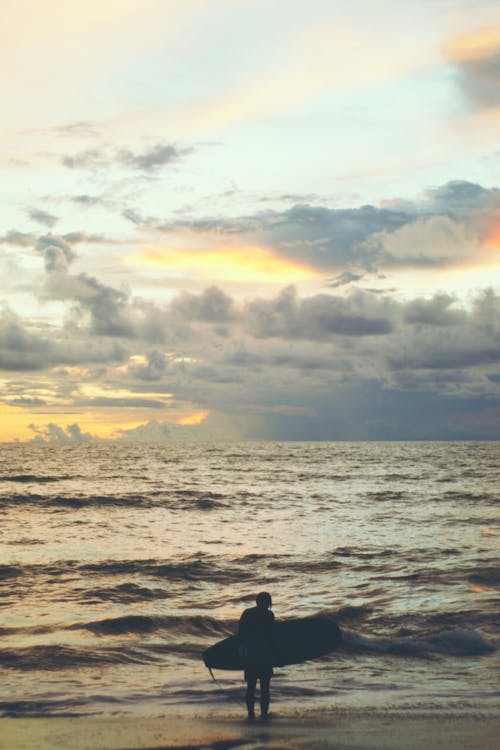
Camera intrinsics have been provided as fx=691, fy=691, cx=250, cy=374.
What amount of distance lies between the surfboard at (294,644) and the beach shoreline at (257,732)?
1.30 m

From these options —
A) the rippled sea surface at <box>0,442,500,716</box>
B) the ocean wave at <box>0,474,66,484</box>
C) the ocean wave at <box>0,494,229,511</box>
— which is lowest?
the ocean wave at <box>0,474,66,484</box>

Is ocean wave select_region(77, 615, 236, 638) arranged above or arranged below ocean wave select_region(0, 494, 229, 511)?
above

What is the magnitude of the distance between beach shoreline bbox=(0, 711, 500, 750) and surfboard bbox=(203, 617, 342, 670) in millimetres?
1301

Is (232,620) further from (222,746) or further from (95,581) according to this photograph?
(222,746)

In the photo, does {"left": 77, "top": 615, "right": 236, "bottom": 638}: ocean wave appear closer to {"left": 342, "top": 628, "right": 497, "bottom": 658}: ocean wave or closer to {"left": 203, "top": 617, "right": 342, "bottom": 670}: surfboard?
{"left": 342, "top": 628, "right": 497, "bottom": 658}: ocean wave

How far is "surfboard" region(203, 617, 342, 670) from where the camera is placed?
525 inches

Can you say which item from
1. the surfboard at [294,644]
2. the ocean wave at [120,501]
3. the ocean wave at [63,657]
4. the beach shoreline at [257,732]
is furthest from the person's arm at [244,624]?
the ocean wave at [120,501]

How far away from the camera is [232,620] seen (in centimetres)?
2047

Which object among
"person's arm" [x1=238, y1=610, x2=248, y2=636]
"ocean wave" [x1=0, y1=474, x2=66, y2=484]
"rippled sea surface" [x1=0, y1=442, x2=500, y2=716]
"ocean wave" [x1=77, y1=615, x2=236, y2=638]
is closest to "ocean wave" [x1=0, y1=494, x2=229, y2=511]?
"rippled sea surface" [x1=0, y1=442, x2=500, y2=716]

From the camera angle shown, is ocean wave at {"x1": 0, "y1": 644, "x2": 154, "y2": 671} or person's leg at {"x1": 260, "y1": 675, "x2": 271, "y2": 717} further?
ocean wave at {"x1": 0, "y1": 644, "x2": 154, "y2": 671}

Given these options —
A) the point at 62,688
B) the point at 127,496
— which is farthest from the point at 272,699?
the point at 127,496

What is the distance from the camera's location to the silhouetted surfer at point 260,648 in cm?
1202

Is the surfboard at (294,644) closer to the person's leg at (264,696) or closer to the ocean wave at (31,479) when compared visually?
the person's leg at (264,696)

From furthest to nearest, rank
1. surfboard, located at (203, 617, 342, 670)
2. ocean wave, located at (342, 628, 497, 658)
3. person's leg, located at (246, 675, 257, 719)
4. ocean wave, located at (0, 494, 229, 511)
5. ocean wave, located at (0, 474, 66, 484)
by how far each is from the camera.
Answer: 1. ocean wave, located at (0, 474, 66, 484)
2. ocean wave, located at (0, 494, 229, 511)
3. ocean wave, located at (342, 628, 497, 658)
4. surfboard, located at (203, 617, 342, 670)
5. person's leg, located at (246, 675, 257, 719)
